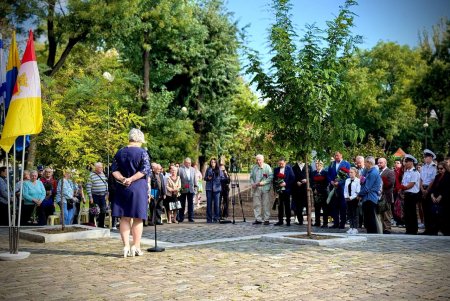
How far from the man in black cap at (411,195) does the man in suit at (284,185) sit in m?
3.56

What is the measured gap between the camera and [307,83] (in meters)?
11.3

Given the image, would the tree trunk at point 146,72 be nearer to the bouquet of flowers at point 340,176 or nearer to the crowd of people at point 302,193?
the crowd of people at point 302,193

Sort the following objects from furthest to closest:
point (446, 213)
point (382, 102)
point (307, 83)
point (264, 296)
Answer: point (382, 102) < point (446, 213) < point (307, 83) < point (264, 296)

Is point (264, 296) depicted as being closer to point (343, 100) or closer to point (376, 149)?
point (343, 100)

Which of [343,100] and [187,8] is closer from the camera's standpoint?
[343,100]

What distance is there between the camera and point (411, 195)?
1427 cm

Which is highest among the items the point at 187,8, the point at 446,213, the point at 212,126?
the point at 187,8

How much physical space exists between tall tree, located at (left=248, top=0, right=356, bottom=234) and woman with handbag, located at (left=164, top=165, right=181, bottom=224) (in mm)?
6965

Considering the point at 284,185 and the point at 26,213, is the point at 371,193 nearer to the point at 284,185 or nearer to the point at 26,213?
the point at 284,185

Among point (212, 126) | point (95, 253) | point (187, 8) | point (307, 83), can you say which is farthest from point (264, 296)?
point (212, 126)

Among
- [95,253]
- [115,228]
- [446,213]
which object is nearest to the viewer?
[95,253]

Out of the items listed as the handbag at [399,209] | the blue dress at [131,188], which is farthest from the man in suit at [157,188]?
the handbag at [399,209]

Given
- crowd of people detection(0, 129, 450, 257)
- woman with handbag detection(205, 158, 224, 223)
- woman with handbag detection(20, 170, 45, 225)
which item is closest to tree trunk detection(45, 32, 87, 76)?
crowd of people detection(0, 129, 450, 257)

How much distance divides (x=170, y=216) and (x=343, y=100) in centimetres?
827
